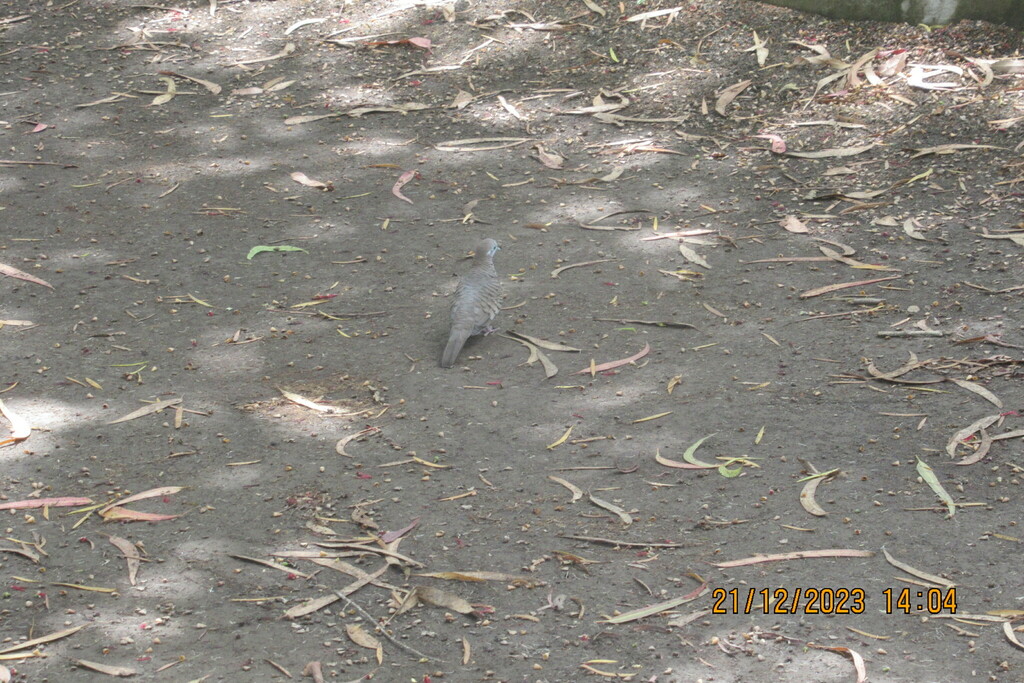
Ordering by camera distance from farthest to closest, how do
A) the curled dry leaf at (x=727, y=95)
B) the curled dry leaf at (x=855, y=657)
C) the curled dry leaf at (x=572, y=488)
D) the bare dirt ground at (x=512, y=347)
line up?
the curled dry leaf at (x=727, y=95), the curled dry leaf at (x=572, y=488), the bare dirt ground at (x=512, y=347), the curled dry leaf at (x=855, y=657)

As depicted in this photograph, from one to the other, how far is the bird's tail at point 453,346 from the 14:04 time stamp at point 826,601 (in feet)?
5.23

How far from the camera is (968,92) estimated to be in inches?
230

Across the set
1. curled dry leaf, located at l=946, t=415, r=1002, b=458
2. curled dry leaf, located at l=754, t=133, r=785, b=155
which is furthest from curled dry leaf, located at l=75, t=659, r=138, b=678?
curled dry leaf, located at l=754, t=133, r=785, b=155

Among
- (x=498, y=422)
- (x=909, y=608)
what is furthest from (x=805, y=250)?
(x=909, y=608)

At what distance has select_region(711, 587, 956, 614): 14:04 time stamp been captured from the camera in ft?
9.43

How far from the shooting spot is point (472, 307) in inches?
167

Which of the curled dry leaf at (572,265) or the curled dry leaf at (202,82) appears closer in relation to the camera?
the curled dry leaf at (572,265)

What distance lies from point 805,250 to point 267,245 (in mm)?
2557

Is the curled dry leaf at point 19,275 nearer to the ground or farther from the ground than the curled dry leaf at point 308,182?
nearer to the ground

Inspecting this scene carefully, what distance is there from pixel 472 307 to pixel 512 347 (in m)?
0.26

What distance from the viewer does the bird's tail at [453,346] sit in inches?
164

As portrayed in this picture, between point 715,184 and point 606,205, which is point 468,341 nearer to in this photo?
point 606,205

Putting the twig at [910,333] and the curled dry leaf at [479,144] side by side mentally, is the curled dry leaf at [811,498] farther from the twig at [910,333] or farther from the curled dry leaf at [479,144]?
the curled dry leaf at [479,144]

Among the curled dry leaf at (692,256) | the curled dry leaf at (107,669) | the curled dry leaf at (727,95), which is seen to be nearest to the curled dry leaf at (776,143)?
the curled dry leaf at (727,95)
